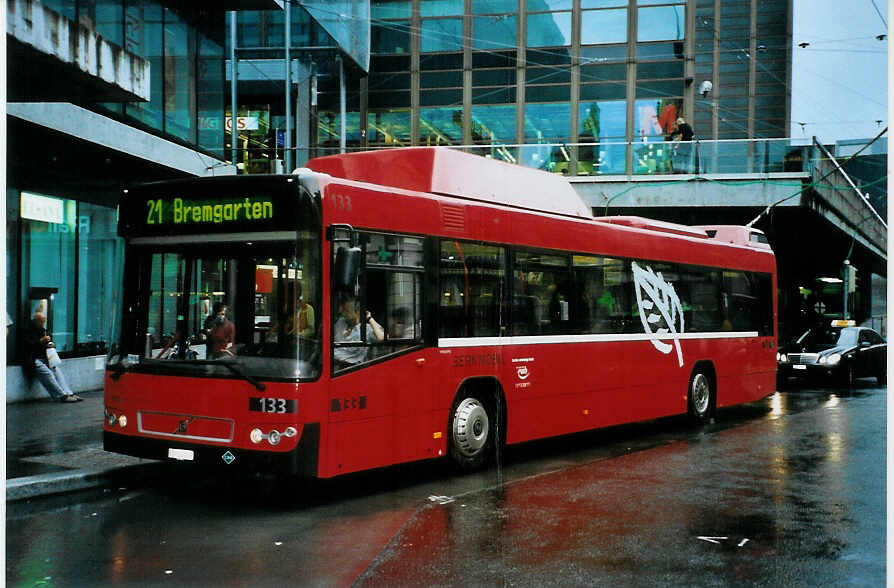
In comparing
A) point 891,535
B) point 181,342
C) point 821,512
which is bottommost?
point 821,512

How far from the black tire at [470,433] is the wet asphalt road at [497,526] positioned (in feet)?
0.74

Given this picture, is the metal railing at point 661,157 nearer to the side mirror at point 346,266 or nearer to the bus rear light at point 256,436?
the side mirror at point 346,266

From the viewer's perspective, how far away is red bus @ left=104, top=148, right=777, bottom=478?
326 inches

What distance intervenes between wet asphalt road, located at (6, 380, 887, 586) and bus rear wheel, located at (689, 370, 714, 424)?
2855 mm

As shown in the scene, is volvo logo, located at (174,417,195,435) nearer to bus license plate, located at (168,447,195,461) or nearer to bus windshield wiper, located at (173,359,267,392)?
bus license plate, located at (168,447,195,461)

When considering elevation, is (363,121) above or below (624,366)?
above

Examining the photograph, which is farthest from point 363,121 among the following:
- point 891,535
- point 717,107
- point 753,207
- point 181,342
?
point 717,107

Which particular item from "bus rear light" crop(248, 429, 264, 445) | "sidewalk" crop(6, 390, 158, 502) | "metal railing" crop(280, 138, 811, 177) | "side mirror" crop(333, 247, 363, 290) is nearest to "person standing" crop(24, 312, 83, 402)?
"sidewalk" crop(6, 390, 158, 502)

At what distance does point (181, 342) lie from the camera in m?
8.65

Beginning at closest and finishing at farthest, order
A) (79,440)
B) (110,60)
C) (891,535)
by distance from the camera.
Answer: (891,535)
(79,440)
(110,60)

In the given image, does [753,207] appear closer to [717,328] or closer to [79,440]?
[717,328]

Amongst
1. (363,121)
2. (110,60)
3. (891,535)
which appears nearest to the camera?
(891,535)

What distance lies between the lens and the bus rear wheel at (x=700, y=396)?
48.1 ft

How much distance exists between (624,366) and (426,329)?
4.16 meters
